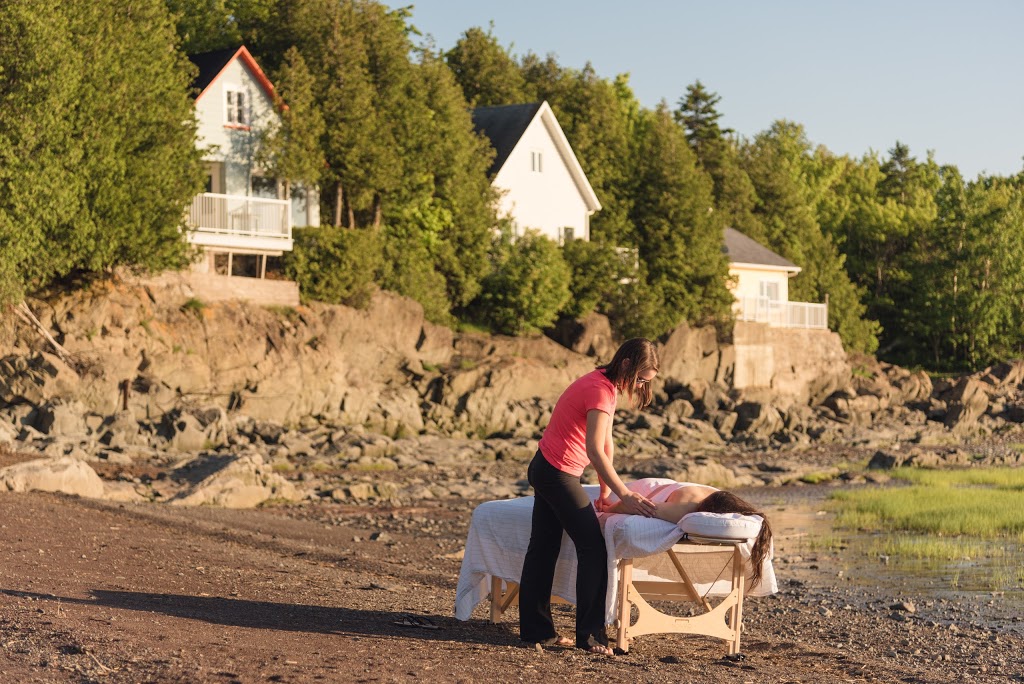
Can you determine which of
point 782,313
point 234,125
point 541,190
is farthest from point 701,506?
point 782,313

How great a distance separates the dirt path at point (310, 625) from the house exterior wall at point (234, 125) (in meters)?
26.7

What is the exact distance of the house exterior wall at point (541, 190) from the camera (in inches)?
2047

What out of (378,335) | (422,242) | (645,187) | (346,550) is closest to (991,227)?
(645,187)

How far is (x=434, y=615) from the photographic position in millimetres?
10188

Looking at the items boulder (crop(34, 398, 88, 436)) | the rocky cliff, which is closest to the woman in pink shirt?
the rocky cliff

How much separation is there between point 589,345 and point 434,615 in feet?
128

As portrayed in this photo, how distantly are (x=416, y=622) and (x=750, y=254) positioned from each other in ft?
178

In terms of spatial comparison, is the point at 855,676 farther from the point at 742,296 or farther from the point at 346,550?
the point at 742,296

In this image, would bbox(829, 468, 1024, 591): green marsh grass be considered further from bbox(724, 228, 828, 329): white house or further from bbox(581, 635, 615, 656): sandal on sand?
bbox(724, 228, 828, 329): white house

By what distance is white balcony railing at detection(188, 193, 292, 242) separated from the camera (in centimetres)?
3797

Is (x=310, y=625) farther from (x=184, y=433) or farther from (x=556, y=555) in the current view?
(x=184, y=433)

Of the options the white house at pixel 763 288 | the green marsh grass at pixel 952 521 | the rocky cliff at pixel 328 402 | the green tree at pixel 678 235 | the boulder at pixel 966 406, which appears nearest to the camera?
the green marsh grass at pixel 952 521

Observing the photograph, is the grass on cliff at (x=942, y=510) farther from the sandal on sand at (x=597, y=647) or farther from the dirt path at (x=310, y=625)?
the sandal on sand at (x=597, y=647)

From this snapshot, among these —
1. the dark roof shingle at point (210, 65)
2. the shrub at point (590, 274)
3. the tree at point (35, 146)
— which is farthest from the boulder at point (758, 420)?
the tree at point (35, 146)
